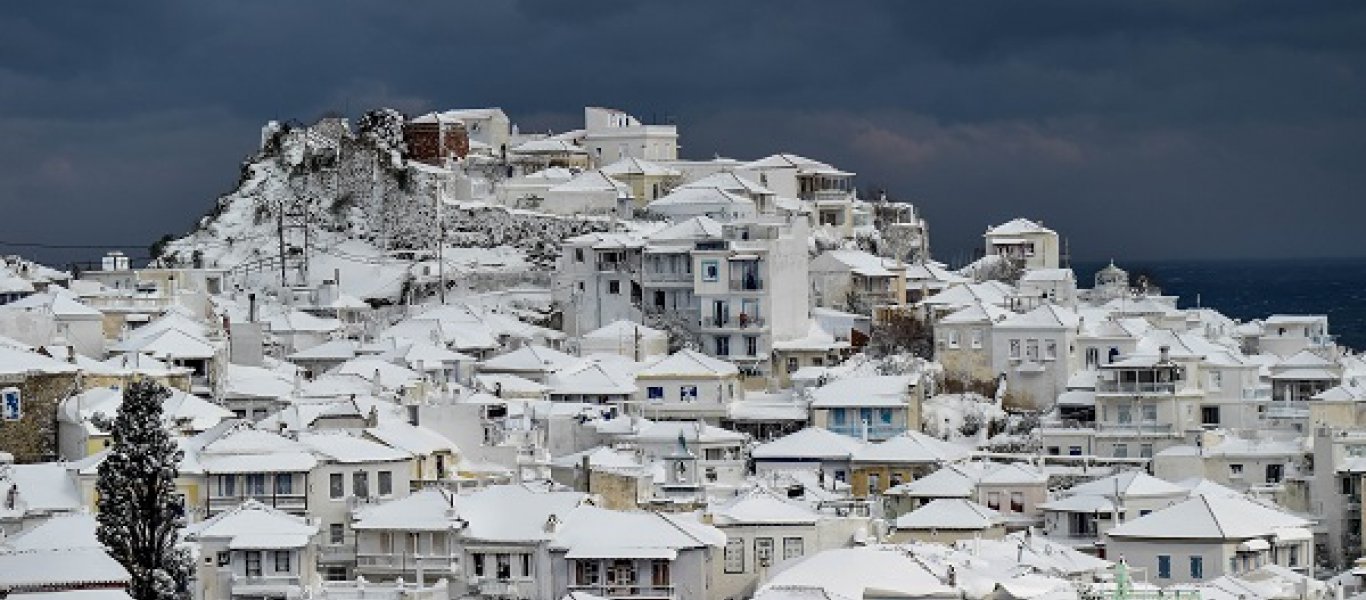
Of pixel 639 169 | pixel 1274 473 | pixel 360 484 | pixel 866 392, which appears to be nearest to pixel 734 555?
pixel 360 484

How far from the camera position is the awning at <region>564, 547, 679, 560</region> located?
5803 cm

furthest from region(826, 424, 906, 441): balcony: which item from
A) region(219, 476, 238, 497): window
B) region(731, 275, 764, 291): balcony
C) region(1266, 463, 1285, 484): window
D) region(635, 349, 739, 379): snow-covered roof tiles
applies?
region(219, 476, 238, 497): window

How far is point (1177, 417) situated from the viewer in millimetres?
82188

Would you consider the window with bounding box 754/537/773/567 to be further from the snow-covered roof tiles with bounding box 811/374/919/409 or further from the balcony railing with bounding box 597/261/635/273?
the balcony railing with bounding box 597/261/635/273

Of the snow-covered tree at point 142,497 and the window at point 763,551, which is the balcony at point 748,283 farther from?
the snow-covered tree at point 142,497

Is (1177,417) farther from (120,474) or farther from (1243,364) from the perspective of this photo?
(120,474)

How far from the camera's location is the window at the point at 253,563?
5706 centimetres

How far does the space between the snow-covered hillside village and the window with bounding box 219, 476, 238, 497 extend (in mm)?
65

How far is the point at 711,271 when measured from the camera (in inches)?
3585

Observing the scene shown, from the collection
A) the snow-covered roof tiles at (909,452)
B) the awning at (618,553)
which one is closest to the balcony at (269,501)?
the awning at (618,553)

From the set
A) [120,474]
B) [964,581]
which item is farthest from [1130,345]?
[120,474]

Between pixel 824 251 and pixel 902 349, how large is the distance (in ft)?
27.3

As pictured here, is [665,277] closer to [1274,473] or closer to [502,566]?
[1274,473]

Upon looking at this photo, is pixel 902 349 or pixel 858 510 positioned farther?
pixel 902 349
